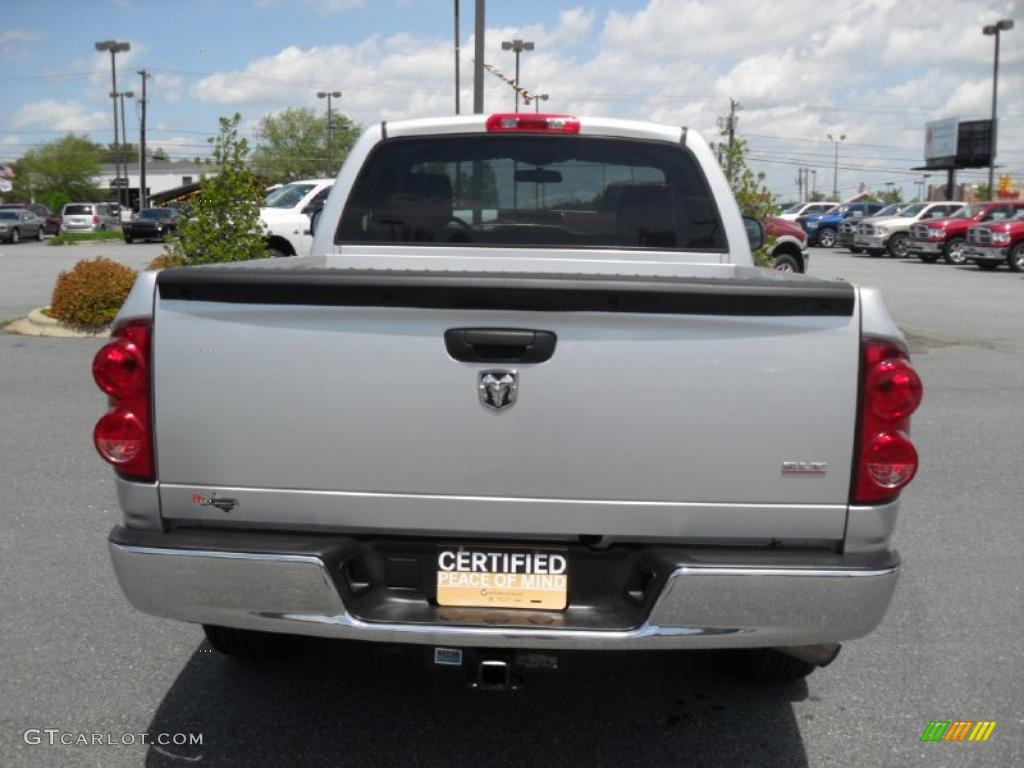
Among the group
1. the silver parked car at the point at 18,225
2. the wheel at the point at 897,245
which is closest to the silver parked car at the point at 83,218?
the silver parked car at the point at 18,225

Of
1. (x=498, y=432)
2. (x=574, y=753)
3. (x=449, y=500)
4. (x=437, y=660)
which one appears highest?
(x=498, y=432)

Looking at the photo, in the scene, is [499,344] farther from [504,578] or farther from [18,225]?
[18,225]

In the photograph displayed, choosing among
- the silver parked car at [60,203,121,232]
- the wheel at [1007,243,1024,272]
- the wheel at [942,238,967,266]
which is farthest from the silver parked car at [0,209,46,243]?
the wheel at [1007,243,1024,272]

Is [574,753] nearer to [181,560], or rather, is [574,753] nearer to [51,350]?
[181,560]

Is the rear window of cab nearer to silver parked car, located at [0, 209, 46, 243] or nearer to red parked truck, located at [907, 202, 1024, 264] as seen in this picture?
red parked truck, located at [907, 202, 1024, 264]

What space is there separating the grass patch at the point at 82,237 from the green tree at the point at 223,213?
117 feet

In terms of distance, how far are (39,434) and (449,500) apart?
615cm

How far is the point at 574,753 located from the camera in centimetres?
349

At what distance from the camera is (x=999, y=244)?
29.5 metres

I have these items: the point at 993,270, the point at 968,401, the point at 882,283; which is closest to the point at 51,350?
the point at 968,401

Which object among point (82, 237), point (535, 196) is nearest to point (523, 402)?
point (535, 196)

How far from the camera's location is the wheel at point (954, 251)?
3303 centimetres

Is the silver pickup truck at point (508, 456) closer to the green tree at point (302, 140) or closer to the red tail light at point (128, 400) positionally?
the red tail light at point (128, 400)

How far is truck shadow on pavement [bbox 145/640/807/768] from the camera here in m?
3.47
